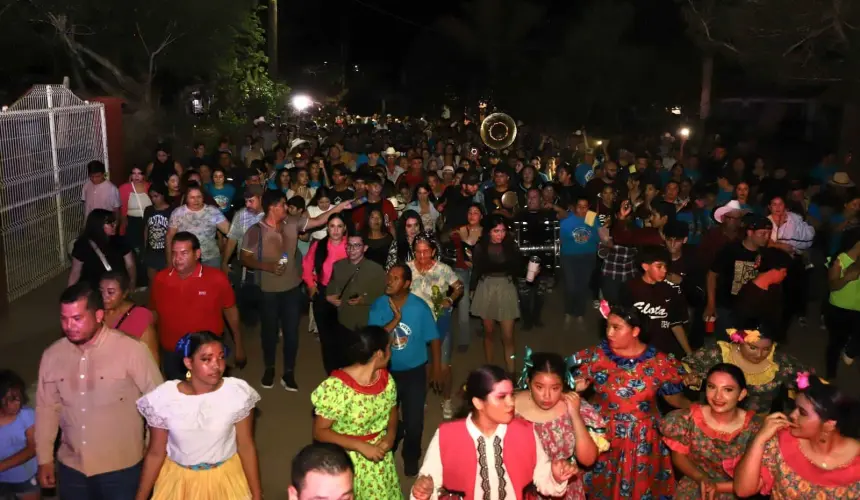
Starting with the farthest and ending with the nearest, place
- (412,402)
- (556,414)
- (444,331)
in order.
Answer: (444,331) < (412,402) < (556,414)

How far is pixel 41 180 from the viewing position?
12266mm

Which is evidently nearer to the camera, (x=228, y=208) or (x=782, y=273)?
(x=782, y=273)

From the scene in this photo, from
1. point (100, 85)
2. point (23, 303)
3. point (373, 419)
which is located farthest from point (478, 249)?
point (100, 85)

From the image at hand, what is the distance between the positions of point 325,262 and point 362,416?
10.4 feet

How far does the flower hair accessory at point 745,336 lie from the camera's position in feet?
17.8

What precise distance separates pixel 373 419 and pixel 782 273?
4039mm

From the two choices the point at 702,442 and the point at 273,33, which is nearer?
the point at 702,442

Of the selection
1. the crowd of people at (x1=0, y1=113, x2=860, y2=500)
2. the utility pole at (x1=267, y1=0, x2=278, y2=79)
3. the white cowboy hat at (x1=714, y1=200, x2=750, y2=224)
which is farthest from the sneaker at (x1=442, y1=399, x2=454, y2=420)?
the utility pole at (x1=267, y1=0, x2=278, y2=79)

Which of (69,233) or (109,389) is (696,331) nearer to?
(109,389)

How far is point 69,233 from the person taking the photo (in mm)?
13484

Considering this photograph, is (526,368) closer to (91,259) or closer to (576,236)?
(91,259)

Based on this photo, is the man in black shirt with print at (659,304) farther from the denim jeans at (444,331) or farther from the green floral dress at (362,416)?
the green floral dress at (362,416)

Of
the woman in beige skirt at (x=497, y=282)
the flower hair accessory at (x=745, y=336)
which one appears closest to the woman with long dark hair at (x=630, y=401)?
the flower hair accessory at (x=745, y=336)

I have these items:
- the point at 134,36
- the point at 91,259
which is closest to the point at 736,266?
the point at 91,259
